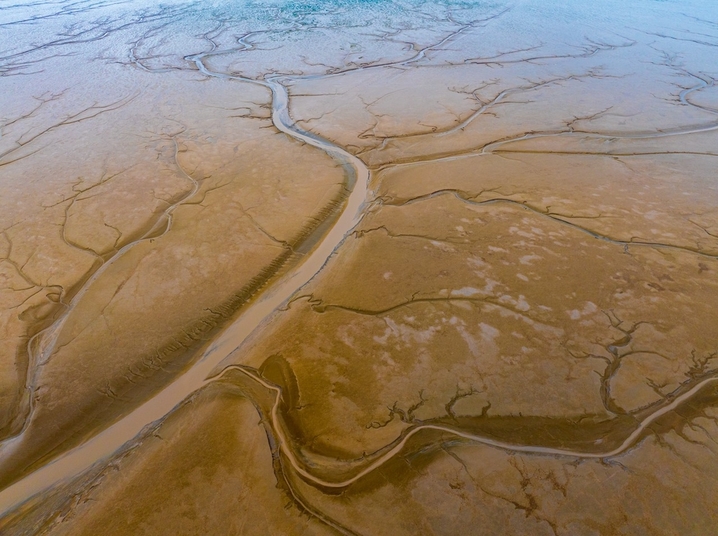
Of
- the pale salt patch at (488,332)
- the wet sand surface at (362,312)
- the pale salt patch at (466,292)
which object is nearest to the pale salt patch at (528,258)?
the wet sand surface at (362,312)

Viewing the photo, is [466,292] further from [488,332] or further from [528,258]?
[528,258]

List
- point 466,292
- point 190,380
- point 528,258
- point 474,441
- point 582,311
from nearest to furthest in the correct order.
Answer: point 474,441 < point 190,380 < point 582,311 < point 466,292 < point 528,258

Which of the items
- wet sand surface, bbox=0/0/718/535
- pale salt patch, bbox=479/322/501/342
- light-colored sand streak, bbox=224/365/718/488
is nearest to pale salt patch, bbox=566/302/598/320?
wet sand surface, bbox=0/0/718/535

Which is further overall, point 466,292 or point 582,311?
point 466,292

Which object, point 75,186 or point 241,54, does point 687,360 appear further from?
point 241,54

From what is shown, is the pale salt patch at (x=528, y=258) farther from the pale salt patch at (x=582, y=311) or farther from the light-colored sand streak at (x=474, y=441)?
the light-colored sand streak at (x=474, y=441)

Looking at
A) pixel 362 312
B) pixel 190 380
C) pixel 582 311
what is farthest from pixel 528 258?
pixel 190 380

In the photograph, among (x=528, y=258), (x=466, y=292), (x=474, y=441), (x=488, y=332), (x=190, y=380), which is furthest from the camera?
(x=528, y=258)

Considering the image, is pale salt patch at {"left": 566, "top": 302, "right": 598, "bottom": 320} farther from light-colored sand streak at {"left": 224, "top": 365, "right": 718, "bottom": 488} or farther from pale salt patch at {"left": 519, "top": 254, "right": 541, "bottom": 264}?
light-colored sand streak at {"left": 224, "top": 365, "right": 718, "bottom": 488}
